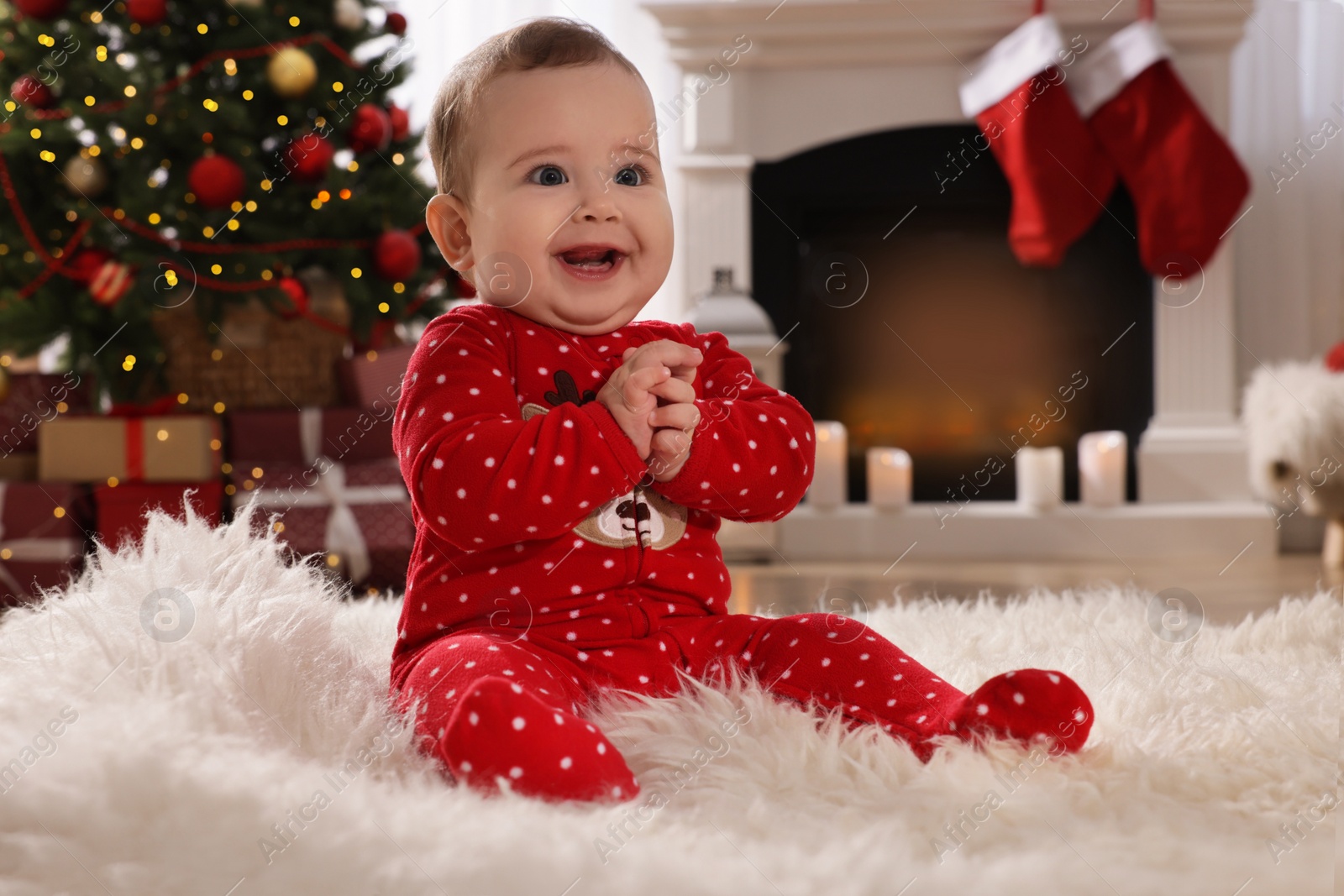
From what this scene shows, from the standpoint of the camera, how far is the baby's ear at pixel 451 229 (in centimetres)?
86

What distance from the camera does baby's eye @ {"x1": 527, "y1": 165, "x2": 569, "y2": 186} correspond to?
2.62ft

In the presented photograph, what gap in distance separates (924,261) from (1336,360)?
93 cm

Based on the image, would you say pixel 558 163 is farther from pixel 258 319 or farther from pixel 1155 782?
pixel 258 319

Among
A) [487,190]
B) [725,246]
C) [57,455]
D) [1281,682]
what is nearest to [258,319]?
[57,455]

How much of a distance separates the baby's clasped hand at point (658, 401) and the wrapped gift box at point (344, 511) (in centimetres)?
116

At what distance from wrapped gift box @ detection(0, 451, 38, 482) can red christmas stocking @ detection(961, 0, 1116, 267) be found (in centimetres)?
209

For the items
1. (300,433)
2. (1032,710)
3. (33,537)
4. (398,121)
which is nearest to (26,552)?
(33,537)

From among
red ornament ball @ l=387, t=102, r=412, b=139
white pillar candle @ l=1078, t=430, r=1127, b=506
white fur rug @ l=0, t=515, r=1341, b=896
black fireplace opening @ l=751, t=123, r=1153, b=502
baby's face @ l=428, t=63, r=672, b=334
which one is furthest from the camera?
black fireplace opening @ l=751, t=123, r=1153, b=502

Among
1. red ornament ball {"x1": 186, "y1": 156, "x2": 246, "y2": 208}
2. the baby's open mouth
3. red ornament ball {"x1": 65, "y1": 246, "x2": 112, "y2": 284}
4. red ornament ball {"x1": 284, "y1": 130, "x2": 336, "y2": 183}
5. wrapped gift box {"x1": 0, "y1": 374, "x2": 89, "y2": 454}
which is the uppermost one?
red ornament ball {"x1": 284, "y1": 130, "x2": 336, "y2": 183}

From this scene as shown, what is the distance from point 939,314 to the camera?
276cm

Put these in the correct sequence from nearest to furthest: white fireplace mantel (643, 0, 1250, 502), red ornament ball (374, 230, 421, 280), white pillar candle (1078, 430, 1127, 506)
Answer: red ornament ball (374, 230, 421, 280)
white pillar candle (1078, 430, 1127, 506)
white fireplace mantel (643, 0, 1250, 502)

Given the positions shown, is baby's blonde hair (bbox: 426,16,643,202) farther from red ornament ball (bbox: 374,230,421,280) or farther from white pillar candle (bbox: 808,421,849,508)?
white pillar candle (bbox: 808,421,849,508)

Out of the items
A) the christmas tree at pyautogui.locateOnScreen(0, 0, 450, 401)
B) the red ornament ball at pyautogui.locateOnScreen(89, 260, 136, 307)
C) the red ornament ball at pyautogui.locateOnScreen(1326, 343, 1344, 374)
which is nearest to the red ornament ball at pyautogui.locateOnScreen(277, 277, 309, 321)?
the christmas tree at pyautogui.locateOnScreen(0, 0, 450, 401)

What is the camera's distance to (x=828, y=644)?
0.80m
